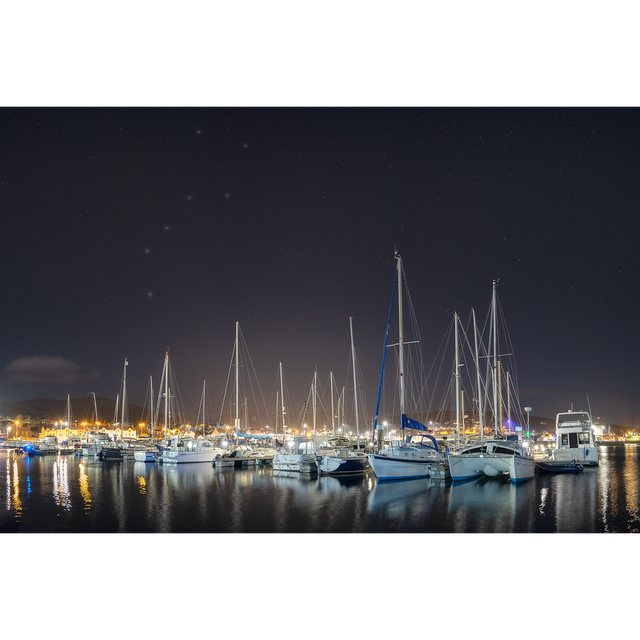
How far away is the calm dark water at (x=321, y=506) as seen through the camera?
33.4 feet

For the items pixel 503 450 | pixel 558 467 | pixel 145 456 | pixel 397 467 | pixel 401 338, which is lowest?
pixel 145 456

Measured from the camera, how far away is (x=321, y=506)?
12367 millimetres

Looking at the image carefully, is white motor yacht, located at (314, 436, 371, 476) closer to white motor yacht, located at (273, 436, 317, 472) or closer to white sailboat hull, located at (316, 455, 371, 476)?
white sailboat hull, located at (316, 455, 371, 476)

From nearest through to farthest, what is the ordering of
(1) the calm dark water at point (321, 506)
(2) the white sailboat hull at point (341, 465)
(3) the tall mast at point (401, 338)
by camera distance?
(1) the calm dark water at point (321, 506) → (3) the tall mast at point (401, 338) → (2) the white sailboat hull at point (341, 465)

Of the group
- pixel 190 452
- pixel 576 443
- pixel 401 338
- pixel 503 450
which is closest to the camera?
pixel 503 450

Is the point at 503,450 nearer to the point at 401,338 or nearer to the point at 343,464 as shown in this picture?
the point at 401,338

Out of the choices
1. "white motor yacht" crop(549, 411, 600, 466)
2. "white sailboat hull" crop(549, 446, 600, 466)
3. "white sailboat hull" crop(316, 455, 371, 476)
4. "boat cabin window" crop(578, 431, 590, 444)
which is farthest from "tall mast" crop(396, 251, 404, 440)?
"boat cabin window" crop(578, 431, 590, 444)

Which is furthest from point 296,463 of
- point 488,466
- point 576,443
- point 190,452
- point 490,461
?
point 576,443

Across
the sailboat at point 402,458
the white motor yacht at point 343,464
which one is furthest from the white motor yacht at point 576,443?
the white motor yacht at point 343,464

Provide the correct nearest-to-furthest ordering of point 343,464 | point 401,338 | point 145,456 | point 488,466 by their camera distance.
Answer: point 488,466
point 401,338
point 343,464
point 145,456

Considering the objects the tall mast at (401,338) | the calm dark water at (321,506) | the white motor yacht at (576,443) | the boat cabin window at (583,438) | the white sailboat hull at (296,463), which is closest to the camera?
the calm dark water at (321,506)

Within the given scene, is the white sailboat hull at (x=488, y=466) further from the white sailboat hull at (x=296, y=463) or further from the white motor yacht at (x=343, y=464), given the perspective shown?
the white sailboat hull at (x=296, y=463)
